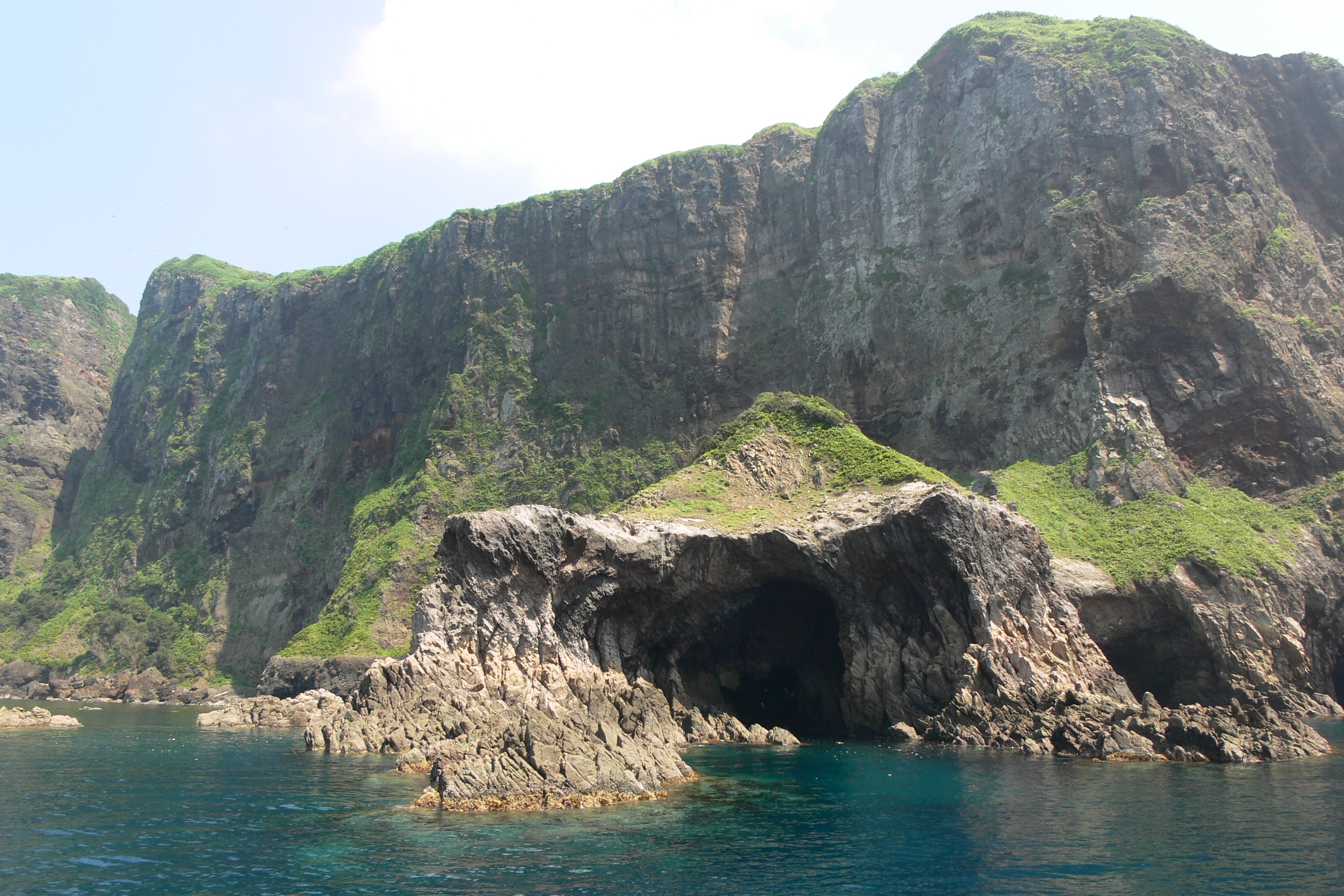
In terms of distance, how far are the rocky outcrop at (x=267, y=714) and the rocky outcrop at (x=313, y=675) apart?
424 cm

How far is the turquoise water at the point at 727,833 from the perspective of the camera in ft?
58.8

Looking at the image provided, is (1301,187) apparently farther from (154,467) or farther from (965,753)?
(154,467)

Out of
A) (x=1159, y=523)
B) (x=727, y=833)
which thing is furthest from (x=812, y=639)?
(x=727, y=833)

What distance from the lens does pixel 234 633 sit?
303 feet

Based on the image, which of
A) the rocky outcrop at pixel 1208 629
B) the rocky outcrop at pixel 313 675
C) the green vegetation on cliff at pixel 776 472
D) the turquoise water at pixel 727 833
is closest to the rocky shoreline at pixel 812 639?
the rocky outcrop at pixel 1208 629

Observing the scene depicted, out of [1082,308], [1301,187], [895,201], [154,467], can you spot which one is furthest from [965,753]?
[154,467]

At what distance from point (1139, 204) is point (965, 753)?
50.7 metres

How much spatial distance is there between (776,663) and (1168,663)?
21871mm

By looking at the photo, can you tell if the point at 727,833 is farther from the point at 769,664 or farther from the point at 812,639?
the point at 812,639

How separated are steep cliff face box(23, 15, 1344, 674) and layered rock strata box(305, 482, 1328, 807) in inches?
855

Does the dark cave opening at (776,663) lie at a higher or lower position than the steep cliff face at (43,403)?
lower

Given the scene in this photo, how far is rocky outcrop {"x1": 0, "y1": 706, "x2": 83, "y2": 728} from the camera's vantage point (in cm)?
5016

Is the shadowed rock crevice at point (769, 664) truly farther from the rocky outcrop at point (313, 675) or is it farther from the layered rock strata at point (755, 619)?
the rocky outcrop at point (313, 675)

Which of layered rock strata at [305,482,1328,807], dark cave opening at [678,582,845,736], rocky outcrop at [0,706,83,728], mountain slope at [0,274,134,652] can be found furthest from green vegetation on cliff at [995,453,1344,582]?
mountain slope at [0,274,134,652]
